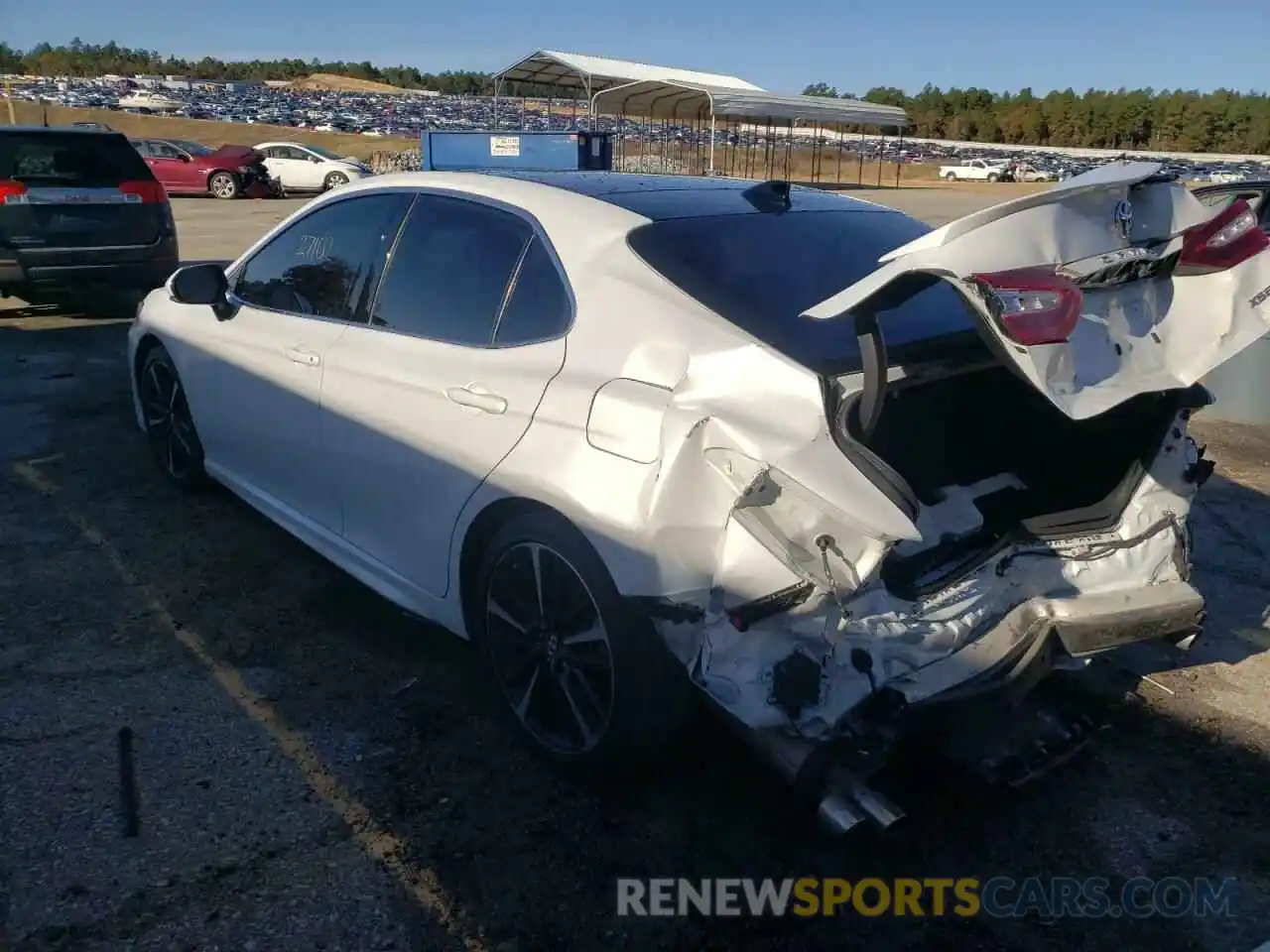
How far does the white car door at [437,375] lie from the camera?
121 inches

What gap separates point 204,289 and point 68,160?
621cm

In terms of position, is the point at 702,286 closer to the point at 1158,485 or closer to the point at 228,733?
the point at 1158,485

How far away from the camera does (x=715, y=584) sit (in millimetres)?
2500

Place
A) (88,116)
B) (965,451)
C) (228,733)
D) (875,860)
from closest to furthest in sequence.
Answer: (875,860)
(965,451)
(228,733)
(88,116)

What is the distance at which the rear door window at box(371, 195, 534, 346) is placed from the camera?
3287 mm

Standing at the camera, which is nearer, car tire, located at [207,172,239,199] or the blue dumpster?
the blue dumpster

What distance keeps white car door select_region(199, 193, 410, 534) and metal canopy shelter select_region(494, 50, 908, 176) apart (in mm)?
23327

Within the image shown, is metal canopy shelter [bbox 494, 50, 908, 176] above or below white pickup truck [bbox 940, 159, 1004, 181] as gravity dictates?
above

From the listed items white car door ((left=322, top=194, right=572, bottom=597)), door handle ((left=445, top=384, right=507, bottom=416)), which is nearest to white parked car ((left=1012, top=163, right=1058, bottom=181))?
white car door ((left=322, top=194, right=572, bottom=597))

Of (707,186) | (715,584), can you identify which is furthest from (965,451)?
(707,186)

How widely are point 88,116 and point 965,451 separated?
5627 centimetres

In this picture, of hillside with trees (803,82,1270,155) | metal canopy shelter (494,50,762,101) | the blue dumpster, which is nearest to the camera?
the blue dumpster

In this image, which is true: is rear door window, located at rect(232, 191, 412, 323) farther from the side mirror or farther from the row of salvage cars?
the row of salvage cars

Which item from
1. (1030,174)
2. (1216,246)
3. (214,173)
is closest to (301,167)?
(214,173)
